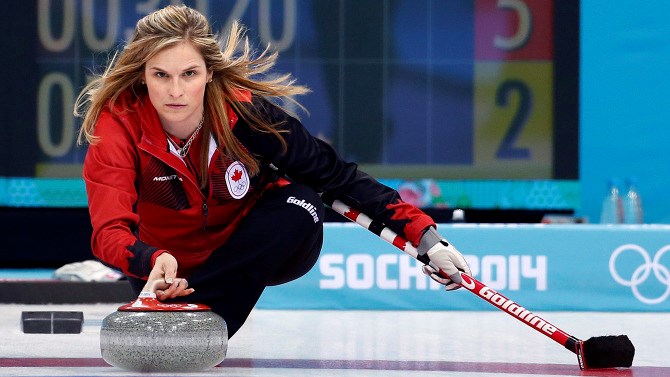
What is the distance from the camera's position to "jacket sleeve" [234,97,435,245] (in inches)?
118

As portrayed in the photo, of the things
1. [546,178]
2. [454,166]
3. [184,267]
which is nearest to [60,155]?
[454,166]

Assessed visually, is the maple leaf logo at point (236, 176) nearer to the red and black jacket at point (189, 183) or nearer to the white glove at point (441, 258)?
the red and black jacket at point (189, 183)

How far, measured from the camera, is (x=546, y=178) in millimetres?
7082

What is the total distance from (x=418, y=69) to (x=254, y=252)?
13.9 feet

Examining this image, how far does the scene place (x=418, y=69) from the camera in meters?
7.02

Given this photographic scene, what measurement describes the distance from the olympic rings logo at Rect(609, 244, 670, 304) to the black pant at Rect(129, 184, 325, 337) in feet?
8.00

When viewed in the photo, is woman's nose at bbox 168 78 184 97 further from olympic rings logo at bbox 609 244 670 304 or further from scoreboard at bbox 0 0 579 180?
scoreboard at bbox 0 0 579 180

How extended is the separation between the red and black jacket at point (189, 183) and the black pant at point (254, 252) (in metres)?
0.06

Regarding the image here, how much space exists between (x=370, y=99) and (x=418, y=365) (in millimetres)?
3971

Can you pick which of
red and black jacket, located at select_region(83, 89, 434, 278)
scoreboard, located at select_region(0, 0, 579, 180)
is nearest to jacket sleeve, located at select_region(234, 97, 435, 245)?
red and black jacket, located at select_region(83, 89, 434, 278)

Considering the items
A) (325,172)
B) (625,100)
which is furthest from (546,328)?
(625,100)

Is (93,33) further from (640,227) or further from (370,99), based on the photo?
(640,227)

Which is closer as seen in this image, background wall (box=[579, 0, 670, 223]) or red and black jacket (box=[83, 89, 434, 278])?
red and black jacket (box=[83, 89, 434, 278])

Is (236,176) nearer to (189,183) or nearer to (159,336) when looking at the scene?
(189,183)
